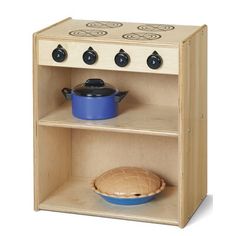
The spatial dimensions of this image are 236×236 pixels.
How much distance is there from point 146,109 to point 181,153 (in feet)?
1.50

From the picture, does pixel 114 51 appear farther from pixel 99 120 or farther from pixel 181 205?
pixel 181 205

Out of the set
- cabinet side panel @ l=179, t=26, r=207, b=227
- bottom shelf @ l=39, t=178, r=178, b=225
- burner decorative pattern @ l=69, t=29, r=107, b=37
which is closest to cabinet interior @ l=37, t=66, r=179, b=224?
bottom shelf @ l=39, t=178, r=178, b=225

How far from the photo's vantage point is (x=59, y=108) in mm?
5223

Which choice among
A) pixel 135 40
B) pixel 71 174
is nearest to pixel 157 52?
pixel 135 40

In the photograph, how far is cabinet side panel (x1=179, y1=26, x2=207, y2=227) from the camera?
15.7ft

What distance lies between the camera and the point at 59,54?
4922 mm

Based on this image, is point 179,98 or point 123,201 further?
point 123,201

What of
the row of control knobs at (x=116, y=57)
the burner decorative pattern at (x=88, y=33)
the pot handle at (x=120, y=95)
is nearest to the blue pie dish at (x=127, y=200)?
the pot handle at (x=120, y=95)

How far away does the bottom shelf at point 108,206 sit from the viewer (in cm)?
500

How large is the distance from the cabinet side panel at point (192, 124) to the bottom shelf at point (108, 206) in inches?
4.5

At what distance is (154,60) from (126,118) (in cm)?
40

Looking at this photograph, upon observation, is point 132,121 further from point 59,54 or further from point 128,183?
point 59,54

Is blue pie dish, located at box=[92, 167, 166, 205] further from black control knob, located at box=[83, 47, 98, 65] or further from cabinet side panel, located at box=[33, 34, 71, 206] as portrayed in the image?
black control knob, located at box=[83, 47, 98, 65]

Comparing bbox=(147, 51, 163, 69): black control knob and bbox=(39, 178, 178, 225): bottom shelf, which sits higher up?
bbox=(147, 51, 163, 69): black control knob
